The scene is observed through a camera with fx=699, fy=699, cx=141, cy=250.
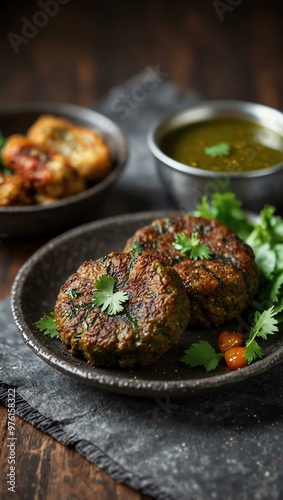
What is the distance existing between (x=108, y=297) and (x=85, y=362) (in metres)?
0.42

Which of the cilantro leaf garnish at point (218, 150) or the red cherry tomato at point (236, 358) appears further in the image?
the cilantro leaf garnish at point (218, 150)

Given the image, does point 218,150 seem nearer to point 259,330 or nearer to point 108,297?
point 259,330

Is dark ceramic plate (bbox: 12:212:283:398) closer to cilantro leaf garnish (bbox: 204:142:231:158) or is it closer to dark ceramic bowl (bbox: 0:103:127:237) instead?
dark ceramic bowl (bbox: 0:103:127:237)

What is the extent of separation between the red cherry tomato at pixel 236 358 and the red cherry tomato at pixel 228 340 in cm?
8

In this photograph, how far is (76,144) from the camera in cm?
612

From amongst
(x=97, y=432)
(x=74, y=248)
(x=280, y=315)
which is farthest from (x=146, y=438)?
(x=74, y=248)

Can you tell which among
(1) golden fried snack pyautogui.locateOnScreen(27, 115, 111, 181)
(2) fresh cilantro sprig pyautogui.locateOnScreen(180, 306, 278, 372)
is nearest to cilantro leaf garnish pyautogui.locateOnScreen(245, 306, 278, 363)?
(2) fresh cilantro sprig pyautogui.locateOnScreen(180, 306, 278, 372)

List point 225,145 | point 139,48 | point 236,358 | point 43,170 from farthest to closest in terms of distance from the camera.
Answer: point 139,48 → point 225,145 → point 43,170 → point 236,358

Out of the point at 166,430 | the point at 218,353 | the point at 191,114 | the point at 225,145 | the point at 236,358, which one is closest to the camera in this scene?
the point at 166,430

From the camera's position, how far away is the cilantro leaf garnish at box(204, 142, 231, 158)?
5.71 meters

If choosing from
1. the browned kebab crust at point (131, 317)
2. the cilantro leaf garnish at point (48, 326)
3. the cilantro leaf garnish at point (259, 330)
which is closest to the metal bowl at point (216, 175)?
the cilantro leaf garnish at point (259, 330)

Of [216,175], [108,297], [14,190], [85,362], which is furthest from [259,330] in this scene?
[14,190]

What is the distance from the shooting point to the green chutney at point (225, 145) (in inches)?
223

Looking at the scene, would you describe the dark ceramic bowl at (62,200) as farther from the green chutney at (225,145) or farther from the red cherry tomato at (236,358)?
the red cherry tomato at (236,358)
